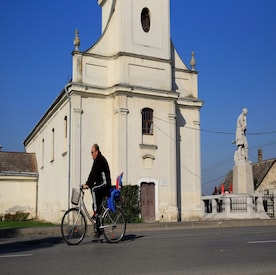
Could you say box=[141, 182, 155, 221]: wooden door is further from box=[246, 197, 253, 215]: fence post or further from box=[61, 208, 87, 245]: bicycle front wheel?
box=[61, 208, 87, 245]: bicycle front wheel

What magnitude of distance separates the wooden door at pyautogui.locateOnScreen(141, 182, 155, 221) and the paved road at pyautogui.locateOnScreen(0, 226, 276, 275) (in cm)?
1563

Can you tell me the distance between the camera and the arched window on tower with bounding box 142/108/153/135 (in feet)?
85.6

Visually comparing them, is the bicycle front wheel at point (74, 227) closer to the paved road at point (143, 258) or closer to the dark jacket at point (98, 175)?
the paved road at point (143, 258)

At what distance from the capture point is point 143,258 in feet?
23.8

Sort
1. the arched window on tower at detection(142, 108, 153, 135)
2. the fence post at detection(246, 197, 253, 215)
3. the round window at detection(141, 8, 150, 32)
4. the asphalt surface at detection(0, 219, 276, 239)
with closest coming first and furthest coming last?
1. the asphalt surface at detection(0, 219, 276, 239)
2. the fence post at detection(246, 197, 253, 215)
3. the arched window on tower at detection(142, 108, 153, 135)
4. the round window at detection(141, 8, 150, 32)

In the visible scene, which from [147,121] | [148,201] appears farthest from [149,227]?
[147,121]

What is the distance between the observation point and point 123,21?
85.5 ft

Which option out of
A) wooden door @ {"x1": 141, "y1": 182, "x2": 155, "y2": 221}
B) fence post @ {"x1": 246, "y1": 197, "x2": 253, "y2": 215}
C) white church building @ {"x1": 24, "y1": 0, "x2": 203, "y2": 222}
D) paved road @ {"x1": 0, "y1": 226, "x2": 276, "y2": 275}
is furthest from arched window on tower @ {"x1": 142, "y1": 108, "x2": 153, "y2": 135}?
paved road @ {"x1": 0, "y1": 226, "x2": 276, "y2": 275}

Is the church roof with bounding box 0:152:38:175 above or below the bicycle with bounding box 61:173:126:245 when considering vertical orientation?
above

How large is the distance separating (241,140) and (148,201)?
6.09m

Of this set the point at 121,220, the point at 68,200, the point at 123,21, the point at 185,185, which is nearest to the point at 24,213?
the point at 68,200

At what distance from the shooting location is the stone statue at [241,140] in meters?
24.6

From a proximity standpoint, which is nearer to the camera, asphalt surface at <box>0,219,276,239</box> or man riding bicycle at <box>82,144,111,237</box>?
man riding bicycle at <box>82,144,111,237</box>

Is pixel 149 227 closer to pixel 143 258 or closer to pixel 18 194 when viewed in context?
pixel 143 258
